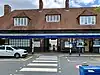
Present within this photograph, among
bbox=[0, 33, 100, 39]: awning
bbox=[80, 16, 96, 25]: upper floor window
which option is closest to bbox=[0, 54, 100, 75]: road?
bbox=[0, 33, 100, 39]: awning

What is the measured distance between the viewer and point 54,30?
42.8 m

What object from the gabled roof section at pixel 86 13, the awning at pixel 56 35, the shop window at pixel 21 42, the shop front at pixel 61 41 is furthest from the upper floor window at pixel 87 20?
the shop window at pixel 21 42

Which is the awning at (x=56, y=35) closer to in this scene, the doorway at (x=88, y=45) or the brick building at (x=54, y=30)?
the brick building at (x=54, y=30)

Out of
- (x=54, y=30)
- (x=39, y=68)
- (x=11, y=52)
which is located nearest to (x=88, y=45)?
(x=54, y=30)

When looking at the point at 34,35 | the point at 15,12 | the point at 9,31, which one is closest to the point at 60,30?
the point at 34,35

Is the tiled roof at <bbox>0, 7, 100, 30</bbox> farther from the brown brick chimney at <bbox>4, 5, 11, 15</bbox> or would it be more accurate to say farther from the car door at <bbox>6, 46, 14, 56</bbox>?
the car door at <bbox>6, 46, 14, 56</bbox>

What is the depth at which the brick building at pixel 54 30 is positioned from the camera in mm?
41812

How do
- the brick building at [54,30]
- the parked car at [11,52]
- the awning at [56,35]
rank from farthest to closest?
the brick building at [54,30] → the awning at [56,35] → the parked car at [11,52]

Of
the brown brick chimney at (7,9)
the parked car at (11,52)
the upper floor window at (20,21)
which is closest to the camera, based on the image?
the parked car at (11,52)

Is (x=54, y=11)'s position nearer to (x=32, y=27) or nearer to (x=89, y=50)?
(x=32, y=27)

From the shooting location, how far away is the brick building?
→ 4181cm

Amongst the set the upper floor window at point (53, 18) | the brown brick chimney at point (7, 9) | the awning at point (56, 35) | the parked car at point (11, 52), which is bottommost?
the parked car at point (11, 52)

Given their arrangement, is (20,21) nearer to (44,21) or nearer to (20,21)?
(20,21)

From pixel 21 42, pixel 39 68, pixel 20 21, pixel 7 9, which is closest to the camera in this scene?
pixel 39 68
